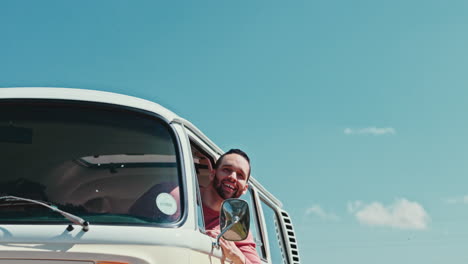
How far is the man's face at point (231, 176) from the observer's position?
5.55 meters

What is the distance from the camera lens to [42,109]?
4.82 meters

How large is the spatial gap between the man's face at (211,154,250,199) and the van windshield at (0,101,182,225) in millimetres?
805

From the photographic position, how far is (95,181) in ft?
16.4

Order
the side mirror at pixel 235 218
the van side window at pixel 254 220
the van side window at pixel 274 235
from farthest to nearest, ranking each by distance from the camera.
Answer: the van side window at pixel 274 235 < the van side window at pixel 254 220 < the side mirror at pixel 235 218

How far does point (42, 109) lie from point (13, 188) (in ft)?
1.68

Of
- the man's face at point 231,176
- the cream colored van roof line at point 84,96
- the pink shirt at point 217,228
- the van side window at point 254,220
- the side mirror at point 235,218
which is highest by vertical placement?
the van side window at point 254,220

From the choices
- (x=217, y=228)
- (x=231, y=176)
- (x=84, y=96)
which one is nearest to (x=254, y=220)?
(x=231, y=176)

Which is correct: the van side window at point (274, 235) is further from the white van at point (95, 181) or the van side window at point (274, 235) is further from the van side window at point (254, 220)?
the white van at point (95, 181)

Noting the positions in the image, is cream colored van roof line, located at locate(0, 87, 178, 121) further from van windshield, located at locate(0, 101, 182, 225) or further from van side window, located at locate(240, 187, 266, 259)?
van side window, located at locate(240, 187, 266, 259)

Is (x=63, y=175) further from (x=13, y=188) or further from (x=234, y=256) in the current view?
(x=234, y=256)

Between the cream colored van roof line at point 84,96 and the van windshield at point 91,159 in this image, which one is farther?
the cream colored van roof line at point 84,96

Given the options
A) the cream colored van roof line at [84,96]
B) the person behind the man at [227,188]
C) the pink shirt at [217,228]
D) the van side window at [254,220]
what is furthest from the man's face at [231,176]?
the van side window at [254,220]

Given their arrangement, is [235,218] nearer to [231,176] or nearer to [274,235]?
[231,176]

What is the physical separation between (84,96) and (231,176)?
4.00 ft
